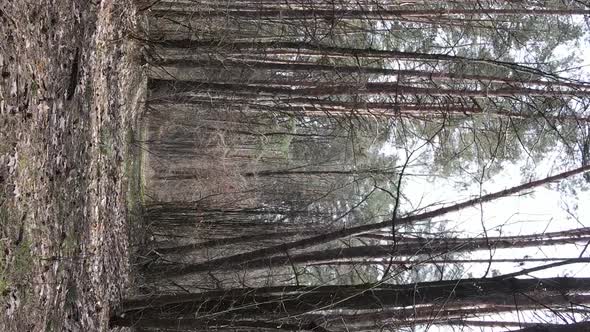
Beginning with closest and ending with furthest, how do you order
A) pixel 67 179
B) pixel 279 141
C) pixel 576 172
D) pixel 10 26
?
pixel 10 26 < pixel 67 179 < pixel 576 172 < pixel 279 141

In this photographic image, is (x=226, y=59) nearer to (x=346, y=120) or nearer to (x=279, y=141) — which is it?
(x=346, y=120)

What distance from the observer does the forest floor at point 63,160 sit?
4.34m

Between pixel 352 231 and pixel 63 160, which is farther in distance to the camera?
pixel 352 231

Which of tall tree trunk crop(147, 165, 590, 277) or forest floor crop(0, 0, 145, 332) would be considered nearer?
forest floor crop(0, 0, 145, 332)

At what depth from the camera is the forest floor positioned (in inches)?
171

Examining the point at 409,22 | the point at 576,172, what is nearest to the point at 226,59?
the point at 409,22

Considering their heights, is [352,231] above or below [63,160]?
below

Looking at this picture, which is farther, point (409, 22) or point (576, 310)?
point (409, 22)

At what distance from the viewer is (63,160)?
5.46 meters

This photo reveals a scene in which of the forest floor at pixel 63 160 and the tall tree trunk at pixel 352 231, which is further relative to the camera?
the tall tree trunk at pixel 352 231

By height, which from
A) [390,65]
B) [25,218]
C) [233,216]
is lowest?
[233,216]

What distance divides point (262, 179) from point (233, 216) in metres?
2.08

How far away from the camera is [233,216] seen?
10.8m

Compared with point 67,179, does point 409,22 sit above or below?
above
